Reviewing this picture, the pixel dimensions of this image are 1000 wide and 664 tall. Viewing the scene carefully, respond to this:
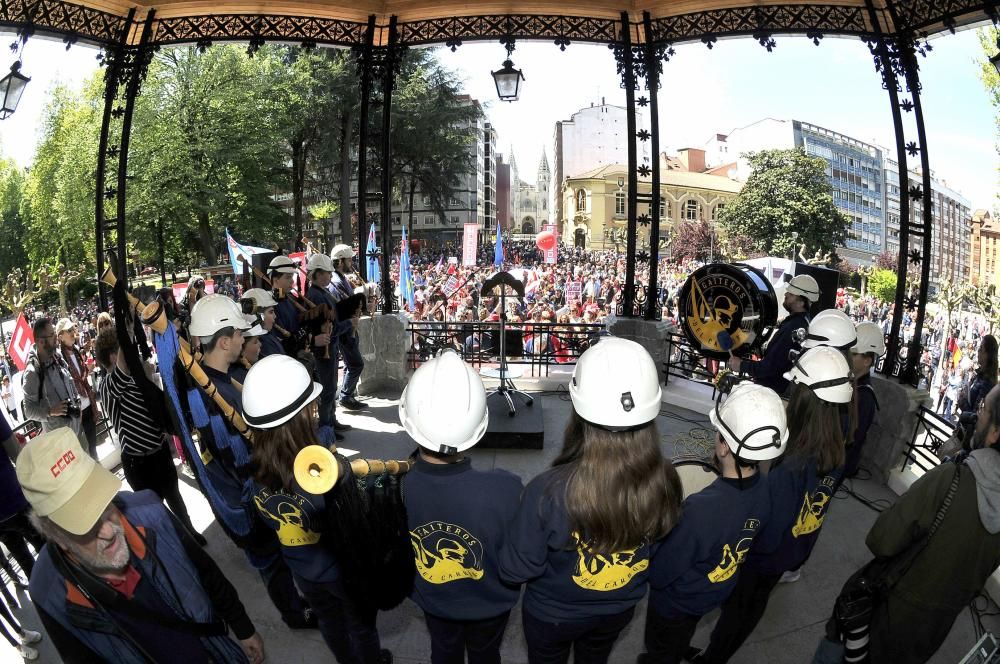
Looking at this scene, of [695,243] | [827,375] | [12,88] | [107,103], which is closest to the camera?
[827,375]

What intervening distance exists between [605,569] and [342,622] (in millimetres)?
1470

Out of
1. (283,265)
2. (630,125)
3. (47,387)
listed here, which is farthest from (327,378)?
(630,125)

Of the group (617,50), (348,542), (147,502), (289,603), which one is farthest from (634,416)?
(617,50)

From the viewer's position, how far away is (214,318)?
3635 millimetres

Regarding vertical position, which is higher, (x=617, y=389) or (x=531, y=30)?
(x=531, y=30)

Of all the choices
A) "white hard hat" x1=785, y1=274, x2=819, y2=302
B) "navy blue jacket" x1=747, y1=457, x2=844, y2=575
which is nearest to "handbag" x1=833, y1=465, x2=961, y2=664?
"navy blue jacket" x1=747, y1=457, x2=844, y2=575

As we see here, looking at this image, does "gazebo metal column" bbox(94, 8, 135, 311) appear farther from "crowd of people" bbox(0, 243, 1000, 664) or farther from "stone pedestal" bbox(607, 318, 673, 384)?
"stone pedestal" bbox(607, 318, 673, 384)

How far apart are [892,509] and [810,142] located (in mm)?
98202

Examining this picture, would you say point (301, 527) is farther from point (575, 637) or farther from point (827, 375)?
point (827, 375)

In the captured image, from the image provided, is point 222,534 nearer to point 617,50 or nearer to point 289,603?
point 289,603

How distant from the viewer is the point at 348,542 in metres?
2.45

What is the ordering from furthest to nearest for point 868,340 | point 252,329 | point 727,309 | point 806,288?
1. point 727,309
2. point 806,288
3. point 868,340
4. point 252,329

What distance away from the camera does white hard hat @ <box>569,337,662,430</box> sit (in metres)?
2.11

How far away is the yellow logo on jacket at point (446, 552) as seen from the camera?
7.30ft
